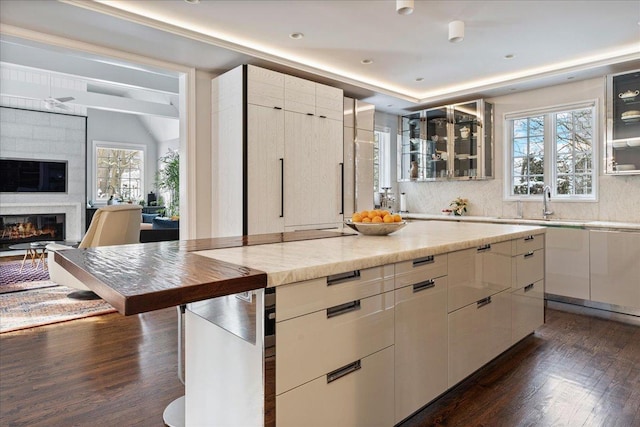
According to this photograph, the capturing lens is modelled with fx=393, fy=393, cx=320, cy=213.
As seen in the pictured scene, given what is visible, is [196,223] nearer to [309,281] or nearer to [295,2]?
[295,2]

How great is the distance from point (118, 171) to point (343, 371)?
1003cm

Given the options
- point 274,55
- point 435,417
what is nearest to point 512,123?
point 274,55

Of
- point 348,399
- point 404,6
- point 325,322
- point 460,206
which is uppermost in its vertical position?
point 404,6

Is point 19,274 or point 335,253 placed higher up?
point 335,253

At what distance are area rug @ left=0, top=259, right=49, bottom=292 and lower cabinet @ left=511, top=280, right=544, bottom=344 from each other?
17.7 ft

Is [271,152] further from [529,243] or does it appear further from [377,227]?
[529,243]

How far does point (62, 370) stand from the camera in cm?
252

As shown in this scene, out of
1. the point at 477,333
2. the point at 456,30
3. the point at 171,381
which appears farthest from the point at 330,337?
the point at 456,30

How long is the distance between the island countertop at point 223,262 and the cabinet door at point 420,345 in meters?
0.19

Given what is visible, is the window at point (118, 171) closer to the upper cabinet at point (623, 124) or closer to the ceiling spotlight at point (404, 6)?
the ceiling spotlight at point (404, 6)

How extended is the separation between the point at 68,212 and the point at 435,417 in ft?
27.3

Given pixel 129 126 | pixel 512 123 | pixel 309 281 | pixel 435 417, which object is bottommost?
pixel 435 417

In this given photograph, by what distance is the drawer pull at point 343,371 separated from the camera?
147 cm

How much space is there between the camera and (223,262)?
148cm
